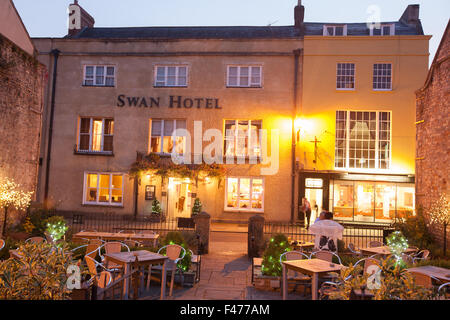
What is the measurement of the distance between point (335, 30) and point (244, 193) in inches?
448

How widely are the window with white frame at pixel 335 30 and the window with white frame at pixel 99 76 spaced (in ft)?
42.2

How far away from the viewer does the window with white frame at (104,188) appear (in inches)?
843

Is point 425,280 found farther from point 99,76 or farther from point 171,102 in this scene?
point 99,76

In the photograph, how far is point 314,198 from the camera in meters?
20.3

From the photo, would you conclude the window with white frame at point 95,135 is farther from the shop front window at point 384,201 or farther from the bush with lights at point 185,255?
the shop front window at point 384,201

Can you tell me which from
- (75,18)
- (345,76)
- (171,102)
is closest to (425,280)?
(345,76)

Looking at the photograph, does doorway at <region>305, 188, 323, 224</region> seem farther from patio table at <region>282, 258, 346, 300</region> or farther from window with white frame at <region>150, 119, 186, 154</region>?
patio table at <region>282, 258, 346, 300</region>

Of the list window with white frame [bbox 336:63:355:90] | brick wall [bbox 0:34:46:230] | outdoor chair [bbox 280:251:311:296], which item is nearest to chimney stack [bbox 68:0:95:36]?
brick wall [bbox 0:34:46:230]

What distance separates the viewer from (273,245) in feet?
30.3

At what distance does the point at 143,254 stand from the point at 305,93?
15102mm

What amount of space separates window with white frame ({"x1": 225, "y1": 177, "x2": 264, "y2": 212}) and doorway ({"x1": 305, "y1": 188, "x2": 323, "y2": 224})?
2563 millimetres

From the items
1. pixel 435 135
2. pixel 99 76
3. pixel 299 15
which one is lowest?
pixel 435 135

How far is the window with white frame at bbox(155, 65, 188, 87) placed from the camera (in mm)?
21484

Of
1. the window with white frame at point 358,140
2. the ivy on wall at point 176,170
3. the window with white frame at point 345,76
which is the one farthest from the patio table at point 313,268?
the window with white frame at point 345,76
